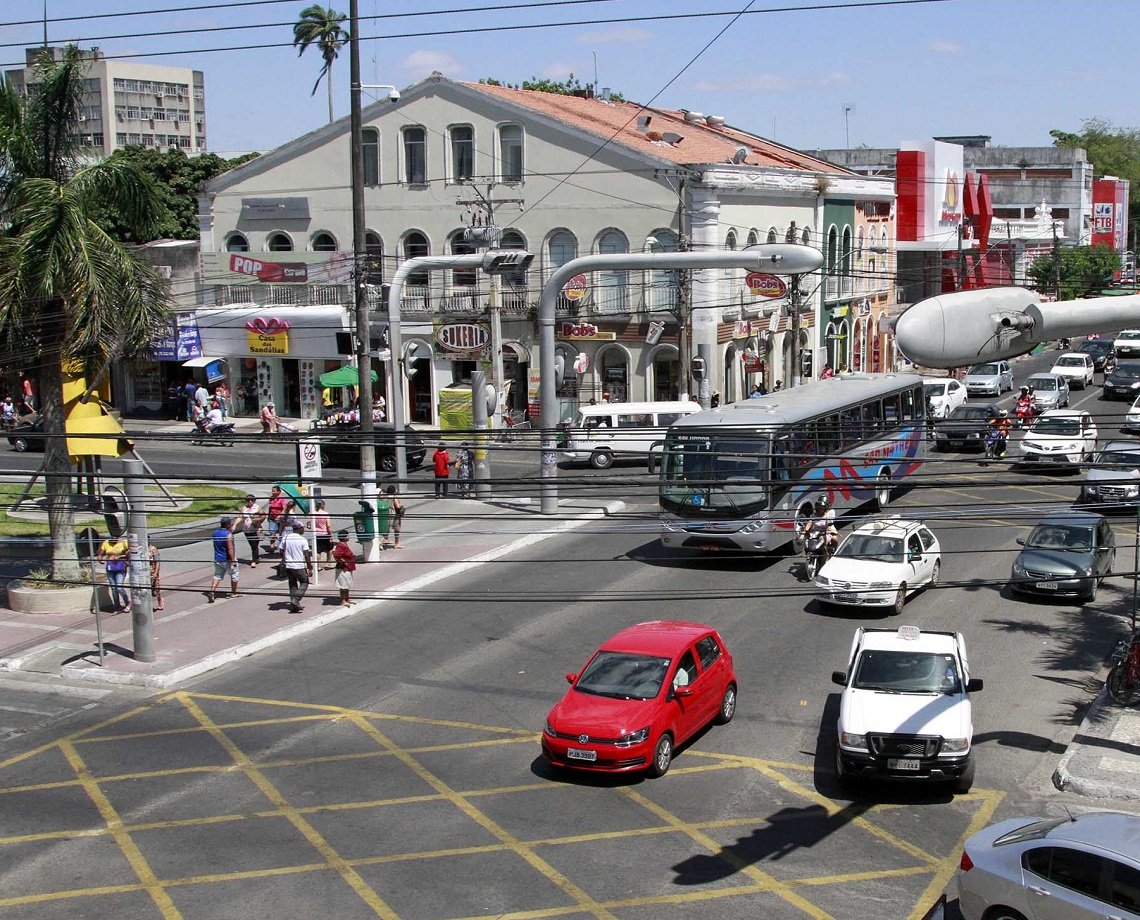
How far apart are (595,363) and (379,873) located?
1330 inches

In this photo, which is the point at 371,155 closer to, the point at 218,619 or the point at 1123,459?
the point at 218,619

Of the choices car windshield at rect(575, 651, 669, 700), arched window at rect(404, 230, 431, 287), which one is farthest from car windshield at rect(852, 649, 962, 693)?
arched window at rect(404, 230, 431, 287)

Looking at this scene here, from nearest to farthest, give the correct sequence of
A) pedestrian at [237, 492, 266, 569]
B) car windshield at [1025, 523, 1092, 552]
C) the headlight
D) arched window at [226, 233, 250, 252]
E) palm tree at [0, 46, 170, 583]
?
1. the headlight
2. palm tree at [0, 46, 170, 583]
3. car windshield at [1025, 523, 1092, 552]
4. pedestrian at [237, 492, 266, 569]
5. arched window at [226, 233, 250, 252]

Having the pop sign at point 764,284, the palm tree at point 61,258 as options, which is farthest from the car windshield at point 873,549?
the pop sign at point 764,284

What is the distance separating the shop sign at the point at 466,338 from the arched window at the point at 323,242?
794cm

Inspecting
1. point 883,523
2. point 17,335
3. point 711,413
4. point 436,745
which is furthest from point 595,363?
point 436,745

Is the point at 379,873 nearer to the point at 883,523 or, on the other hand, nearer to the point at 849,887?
the point at 849,887

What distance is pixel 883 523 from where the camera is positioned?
2392 cm

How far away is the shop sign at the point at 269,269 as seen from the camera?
48094 millimetres

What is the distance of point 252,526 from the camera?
84.3 feet

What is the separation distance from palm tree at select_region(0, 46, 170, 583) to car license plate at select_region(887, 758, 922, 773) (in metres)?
14.4

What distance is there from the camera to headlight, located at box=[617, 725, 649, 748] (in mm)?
14867

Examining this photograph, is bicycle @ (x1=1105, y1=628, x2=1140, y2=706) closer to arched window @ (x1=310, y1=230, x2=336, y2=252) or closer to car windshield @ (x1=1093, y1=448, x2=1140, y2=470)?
car windshield @ (x1=1093, y1=448, x2=1140, y2=470)

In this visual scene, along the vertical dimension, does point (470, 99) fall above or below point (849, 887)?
above
